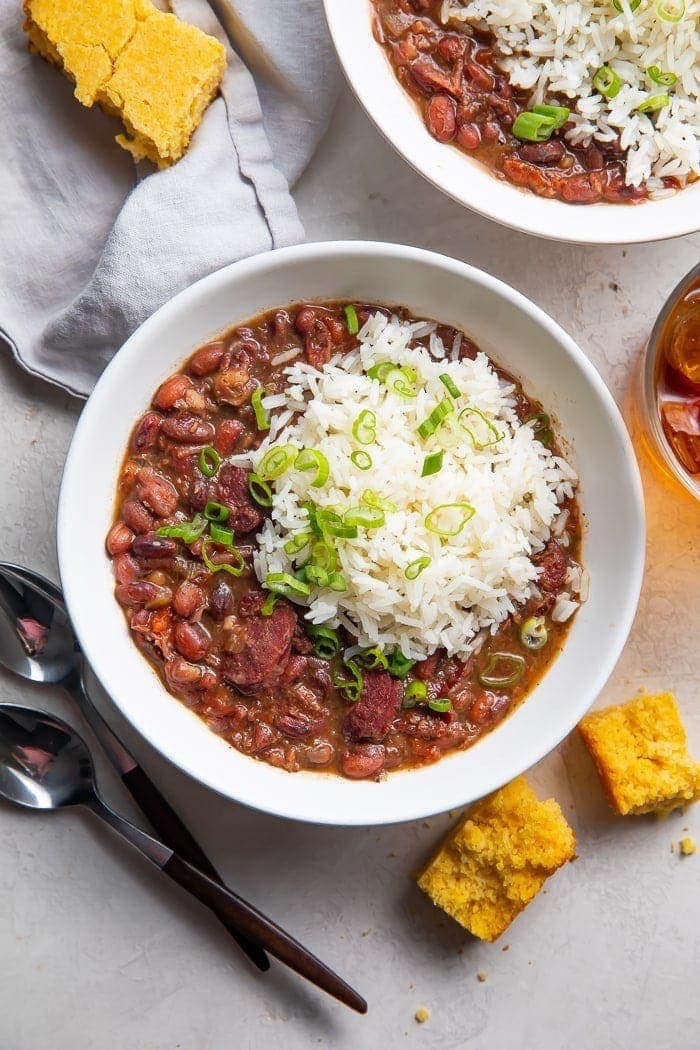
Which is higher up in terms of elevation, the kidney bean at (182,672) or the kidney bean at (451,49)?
the kidney bean at (451,49)

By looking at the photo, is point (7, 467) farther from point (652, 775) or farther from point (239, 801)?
point (652, 775)

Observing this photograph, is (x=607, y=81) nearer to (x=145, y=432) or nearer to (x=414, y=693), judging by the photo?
(x=145, y=432)

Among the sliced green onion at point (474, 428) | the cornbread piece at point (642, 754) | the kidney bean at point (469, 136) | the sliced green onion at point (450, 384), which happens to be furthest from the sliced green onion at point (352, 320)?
the cornbread piece at point (642, 754)

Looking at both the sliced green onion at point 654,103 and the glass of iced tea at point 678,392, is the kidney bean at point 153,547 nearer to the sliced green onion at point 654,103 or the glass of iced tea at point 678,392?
the glass of iced tea at point 678,392

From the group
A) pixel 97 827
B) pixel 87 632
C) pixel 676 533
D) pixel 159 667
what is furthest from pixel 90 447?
pixel 676 533

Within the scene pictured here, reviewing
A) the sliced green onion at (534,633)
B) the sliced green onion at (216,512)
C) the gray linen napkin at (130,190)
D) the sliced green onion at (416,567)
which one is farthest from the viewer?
the gray linen napkin at (130,190)

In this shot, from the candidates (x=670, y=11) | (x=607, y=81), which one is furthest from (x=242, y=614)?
(x=670, y=11)

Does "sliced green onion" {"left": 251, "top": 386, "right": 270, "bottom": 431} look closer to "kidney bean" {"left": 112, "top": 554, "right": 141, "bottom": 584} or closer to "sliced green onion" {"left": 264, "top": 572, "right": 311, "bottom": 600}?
"sliced green onion" {"left": 264, "top": 572, "right": 311, "bottom": 600}

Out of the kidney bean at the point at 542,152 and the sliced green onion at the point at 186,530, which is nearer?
the sliced green onion at the point at 186,530

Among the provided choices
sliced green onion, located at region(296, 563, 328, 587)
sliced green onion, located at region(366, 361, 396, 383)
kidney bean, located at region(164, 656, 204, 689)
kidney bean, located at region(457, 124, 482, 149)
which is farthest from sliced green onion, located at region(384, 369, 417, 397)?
kidney bean, located at region(164, 656, 204, 689)
